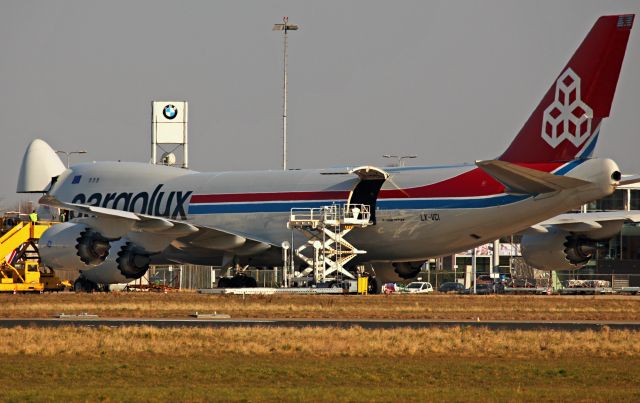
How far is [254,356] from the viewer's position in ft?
78.9

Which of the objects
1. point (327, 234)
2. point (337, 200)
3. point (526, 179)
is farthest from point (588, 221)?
point (327, 234)

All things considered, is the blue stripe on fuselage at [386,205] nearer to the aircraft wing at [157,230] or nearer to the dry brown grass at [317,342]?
the aircraft wing at [157,230]

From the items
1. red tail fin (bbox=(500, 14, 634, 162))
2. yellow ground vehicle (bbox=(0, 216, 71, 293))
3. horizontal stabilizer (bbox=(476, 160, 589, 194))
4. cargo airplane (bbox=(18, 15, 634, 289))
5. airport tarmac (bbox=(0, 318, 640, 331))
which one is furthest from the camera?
yellow ground vehicle (bbox=(0, 216, 71, 293))

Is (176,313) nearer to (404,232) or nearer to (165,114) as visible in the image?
(404,232)

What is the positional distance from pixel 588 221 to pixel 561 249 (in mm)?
1539

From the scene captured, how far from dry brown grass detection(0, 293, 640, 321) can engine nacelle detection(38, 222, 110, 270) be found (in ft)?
8.00

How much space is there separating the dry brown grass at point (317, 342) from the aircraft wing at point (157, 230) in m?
18.7

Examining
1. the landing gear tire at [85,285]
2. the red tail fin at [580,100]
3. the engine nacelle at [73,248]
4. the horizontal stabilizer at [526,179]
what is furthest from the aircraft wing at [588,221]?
the landing gear tire at [85,285]

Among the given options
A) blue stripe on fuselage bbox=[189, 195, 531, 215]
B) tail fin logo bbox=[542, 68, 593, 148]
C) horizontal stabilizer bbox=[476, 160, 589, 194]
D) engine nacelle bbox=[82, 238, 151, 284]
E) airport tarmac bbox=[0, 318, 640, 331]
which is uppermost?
tail fin logo bbox=[542, 68, 593, 148]

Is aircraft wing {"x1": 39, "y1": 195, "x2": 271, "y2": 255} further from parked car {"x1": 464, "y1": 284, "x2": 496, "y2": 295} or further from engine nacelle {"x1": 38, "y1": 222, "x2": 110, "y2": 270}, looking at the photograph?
parked car {"x1": 464, "y1": 284, "x2": 496, "y2": 295}

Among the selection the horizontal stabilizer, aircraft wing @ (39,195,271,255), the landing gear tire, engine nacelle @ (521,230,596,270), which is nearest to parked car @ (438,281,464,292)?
engine nacelle @ (521,230,596,270)

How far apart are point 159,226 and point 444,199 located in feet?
36.1

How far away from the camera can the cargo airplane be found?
42.8 meters

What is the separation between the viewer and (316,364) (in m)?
22.5
